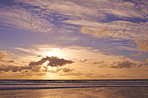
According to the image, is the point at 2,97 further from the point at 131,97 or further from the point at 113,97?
the point at 131,97

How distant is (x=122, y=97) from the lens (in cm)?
1986

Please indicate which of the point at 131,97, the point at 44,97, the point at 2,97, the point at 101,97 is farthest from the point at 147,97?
the point at 2,97

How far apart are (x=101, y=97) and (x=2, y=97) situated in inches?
479

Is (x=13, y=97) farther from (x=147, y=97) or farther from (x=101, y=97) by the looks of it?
(x=147, y=97)

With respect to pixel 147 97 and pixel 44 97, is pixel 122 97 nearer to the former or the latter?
pixel 147 97

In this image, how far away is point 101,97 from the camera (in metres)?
19.6

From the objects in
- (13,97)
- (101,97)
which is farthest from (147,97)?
(13,97)

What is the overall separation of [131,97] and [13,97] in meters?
14.7

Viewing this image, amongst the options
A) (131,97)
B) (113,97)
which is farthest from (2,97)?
(131,97)

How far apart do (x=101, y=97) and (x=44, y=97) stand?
7.13 m

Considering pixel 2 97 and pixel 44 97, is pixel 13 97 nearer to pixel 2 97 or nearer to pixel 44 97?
pixel 2 97

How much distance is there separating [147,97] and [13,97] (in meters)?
16.8

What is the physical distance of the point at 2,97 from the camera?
19.0 m

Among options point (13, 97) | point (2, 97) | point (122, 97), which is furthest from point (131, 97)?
point (2, 97)
